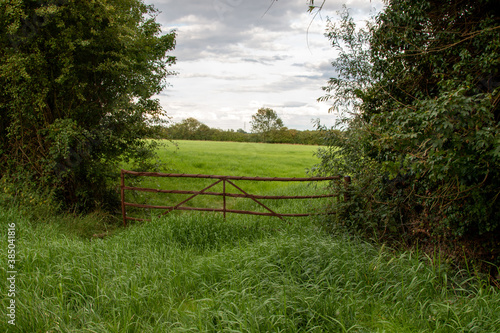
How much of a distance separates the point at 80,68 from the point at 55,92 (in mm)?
840

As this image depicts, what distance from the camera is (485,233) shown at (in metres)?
3.84

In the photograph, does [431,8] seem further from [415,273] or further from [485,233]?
[415,273]

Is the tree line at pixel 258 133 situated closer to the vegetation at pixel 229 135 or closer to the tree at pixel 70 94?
the vegetation at pixel 229 135

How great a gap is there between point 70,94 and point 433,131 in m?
7.78

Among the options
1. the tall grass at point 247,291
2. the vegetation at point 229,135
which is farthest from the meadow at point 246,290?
the vegetation at point 229,135

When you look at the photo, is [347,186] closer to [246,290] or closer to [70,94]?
[246,290]

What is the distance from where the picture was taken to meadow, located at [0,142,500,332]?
9.11ft

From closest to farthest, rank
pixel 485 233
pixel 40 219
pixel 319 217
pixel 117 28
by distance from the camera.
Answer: pixel 485 233 → pixel 319 217 → pixel 40 219 → pixel 117 28

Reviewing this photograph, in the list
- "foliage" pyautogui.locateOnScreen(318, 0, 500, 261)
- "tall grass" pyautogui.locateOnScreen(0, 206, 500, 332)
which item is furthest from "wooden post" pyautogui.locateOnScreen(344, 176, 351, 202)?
"tall grass" pyautogui.locateOnScreen(0, 206, 500, 332)

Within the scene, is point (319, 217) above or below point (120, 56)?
below

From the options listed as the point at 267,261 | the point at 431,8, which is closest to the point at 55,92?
the point at 267,261

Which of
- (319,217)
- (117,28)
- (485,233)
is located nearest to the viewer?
(485,233)

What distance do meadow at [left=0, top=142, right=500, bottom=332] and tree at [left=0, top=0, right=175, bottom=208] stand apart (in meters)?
2.90

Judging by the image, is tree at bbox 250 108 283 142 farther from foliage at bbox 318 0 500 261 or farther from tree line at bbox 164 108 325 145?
foliage at bbox 318 0 500 261
